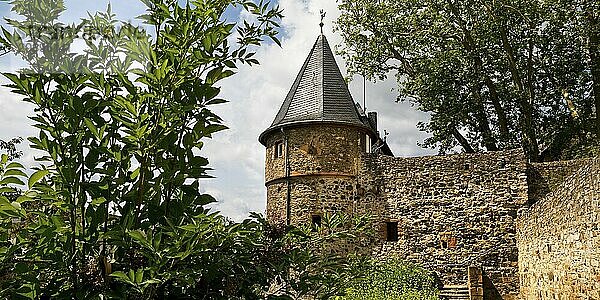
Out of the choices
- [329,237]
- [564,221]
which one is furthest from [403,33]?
[329,237]

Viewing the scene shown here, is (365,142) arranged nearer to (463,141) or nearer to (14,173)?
(463,141)

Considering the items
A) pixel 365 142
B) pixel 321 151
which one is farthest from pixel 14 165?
pixel 365 142

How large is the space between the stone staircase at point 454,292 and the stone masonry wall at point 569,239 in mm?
3861

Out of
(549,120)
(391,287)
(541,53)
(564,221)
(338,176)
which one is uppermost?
(541,53)

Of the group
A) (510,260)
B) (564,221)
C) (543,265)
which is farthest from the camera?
(510,260)

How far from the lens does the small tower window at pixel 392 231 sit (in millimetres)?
19875

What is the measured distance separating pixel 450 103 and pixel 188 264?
2101 cm

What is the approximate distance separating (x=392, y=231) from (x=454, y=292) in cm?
289

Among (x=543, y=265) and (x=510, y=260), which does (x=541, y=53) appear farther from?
(x=543, y=265)

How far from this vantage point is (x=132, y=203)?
5.88ft

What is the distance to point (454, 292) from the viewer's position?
17812 mm

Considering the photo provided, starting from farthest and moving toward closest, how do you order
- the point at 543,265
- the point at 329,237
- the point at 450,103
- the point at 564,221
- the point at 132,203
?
the point at 450,103 < the point at 543,265 < the point at 564,221 < the point at 329,237 < the point at 132,203

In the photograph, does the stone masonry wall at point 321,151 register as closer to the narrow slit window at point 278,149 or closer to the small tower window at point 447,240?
the narrow slit window at point 278,149

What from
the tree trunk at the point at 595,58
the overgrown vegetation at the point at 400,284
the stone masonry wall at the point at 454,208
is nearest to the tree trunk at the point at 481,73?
the tree trunk at the point at 595,58
